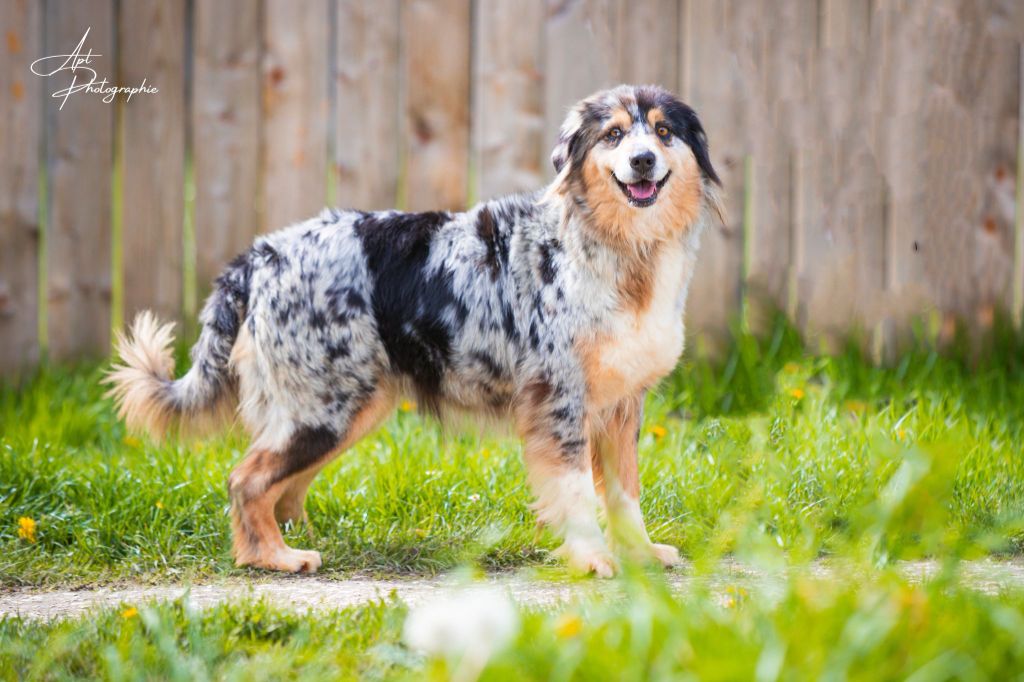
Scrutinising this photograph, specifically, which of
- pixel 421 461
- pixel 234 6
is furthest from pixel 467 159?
pixel 421 461

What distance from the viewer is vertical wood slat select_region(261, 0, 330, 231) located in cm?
567

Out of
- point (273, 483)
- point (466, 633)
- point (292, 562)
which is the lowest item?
point (292, 562)

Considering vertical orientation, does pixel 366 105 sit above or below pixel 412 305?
above

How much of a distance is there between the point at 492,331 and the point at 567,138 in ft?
2.39

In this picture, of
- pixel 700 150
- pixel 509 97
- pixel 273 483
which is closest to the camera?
pixel 273 483

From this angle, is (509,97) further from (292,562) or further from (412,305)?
(292,562)

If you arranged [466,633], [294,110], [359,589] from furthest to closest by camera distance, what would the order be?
[294,110] < [359,589] < [466,633]

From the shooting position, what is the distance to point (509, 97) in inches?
221

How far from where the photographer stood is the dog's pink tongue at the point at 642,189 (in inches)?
152

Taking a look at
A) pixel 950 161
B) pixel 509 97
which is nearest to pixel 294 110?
pixel 509 97

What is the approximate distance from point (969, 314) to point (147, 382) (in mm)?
3825

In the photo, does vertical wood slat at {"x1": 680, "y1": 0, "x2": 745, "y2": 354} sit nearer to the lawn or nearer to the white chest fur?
the lawn

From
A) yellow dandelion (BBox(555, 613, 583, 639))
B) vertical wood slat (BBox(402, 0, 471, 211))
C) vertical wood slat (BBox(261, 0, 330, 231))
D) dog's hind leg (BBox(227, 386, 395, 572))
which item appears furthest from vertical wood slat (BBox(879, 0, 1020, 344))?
yellow dandelion (BBox(555, 613, 583, 639))

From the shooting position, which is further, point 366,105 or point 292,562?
point 366,105
